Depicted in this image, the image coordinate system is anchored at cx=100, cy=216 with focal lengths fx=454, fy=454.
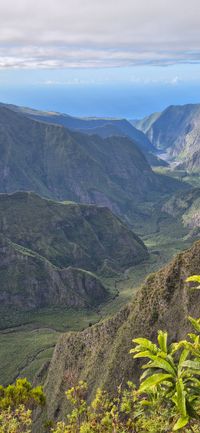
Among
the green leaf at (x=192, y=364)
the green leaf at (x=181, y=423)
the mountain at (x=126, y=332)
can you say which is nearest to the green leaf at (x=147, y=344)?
the green leaf at (x=192, y=364)

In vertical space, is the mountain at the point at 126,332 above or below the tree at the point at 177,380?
below

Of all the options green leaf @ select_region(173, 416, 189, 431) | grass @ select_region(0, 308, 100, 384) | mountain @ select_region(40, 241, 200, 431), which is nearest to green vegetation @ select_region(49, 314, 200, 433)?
green leaf @ select_region(173, 416, 189, 431)

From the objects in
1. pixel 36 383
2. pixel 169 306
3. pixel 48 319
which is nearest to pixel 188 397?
pixel 169 306

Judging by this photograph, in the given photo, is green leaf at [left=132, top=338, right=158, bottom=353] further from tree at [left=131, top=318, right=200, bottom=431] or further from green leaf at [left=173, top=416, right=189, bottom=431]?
green leaf at [left=173, top=416, right=189, bottom=431]

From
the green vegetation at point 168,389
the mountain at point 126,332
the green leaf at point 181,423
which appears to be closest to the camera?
the green leaf at point 181,423

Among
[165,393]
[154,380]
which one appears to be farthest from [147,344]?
[165,393]

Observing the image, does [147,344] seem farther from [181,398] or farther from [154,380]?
[181,398]

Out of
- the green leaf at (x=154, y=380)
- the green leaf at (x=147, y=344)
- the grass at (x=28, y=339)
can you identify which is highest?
the green leaf at (x=147, y=344)

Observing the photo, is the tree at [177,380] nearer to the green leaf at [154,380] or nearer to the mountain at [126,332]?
the green leaf at [154,380]
